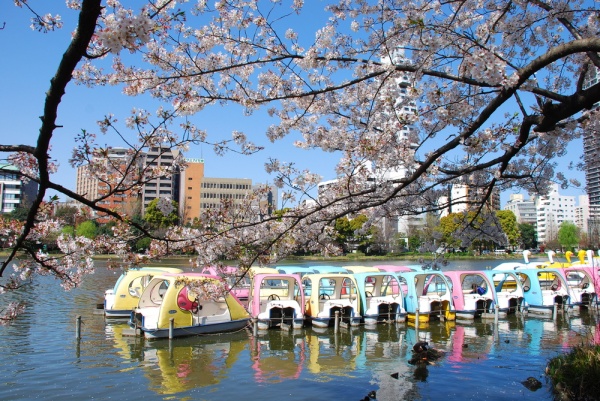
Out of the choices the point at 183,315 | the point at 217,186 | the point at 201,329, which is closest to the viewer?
the point at 183,315

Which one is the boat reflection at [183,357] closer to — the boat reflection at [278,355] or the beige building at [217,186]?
the boat reflection at [278,355]

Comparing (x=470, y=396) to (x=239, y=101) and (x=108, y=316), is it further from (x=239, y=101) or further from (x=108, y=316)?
(x=108, y=316)

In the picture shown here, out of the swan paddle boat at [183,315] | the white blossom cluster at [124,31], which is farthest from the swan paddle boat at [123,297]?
the white blossom cluster at [124,31]

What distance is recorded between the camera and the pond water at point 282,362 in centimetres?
1017

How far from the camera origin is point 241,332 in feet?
53.8

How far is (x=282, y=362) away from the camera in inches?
502

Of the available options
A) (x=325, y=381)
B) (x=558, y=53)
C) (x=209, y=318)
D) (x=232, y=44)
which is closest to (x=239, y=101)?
(x=232, y=44)

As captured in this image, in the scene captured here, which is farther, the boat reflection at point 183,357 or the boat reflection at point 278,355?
the boat reflection at point 278,355

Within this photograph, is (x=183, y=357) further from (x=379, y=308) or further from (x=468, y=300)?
(x=468, y=300)

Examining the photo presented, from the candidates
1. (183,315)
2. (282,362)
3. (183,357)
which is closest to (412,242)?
(183,315)

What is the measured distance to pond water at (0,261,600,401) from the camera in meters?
10.2

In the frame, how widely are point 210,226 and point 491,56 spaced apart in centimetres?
460

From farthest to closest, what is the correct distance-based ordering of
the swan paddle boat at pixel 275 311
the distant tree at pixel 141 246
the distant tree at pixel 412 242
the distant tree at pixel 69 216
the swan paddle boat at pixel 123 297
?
the distant tree at pixel 412 242 → the swan paddle boat at pixel 123 297 → the swan paddle boat at pixel 275 311 → the distant tree at pixel 141 246 → the distant tree at pixel 69 216

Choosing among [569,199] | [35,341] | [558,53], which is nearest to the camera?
[558,53]
